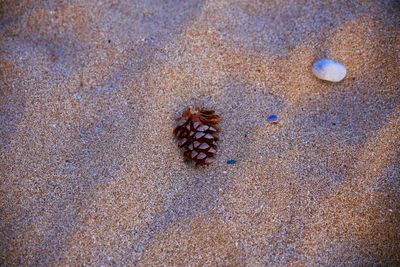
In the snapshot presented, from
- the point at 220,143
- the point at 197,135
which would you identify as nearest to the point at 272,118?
the point at 220,143

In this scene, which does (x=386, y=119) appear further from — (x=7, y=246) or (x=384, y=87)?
(x=7, y=246)

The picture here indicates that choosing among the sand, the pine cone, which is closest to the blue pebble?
the sand

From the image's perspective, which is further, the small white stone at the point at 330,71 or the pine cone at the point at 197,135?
the small white stone at the point at 330,71

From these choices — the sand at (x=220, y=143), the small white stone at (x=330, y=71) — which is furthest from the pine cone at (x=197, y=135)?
the small white stone at (x=330, y=71)

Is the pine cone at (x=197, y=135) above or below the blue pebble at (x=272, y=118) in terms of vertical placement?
below

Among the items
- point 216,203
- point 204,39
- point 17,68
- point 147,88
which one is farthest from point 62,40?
point 216,203

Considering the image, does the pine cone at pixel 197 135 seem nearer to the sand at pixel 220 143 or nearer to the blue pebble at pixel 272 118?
the sand at pixel 220 143

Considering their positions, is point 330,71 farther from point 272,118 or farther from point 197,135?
point 197,135
